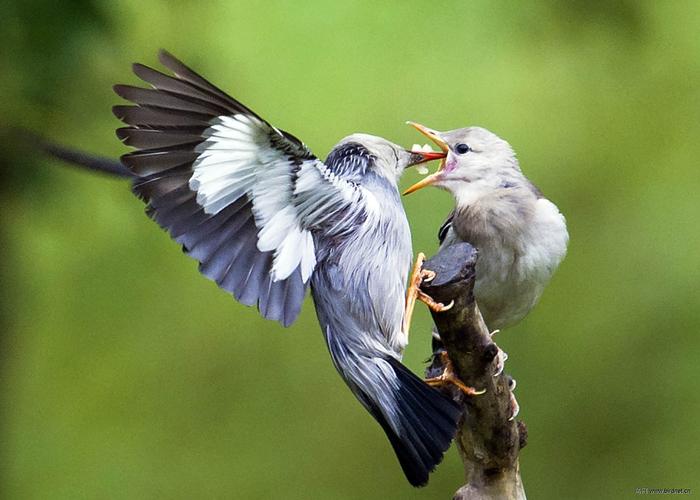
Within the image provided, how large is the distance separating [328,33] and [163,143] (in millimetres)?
2695

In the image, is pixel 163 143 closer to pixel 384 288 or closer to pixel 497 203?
pixel 384 288

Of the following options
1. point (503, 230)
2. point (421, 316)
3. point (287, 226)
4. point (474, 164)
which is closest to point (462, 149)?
point (474, 164)

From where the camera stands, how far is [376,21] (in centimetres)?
519

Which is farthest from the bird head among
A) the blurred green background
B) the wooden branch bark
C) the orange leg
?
the blurred green background

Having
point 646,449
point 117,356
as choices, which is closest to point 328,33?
point 117,356

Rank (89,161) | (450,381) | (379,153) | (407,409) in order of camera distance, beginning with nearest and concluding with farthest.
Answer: (407,409), (450,381), (89,161), (379,153)

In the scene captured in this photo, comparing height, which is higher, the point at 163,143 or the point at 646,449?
the point at 163,143

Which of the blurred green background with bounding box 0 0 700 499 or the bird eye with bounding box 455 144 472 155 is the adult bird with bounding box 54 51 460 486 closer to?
the bird eye with bounding box 455 144 472 155

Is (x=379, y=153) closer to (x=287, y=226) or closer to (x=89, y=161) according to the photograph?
(x=287, y=226)

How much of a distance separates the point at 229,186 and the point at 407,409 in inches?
29.0

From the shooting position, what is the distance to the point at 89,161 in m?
3.09

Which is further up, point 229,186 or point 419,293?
point 229,186

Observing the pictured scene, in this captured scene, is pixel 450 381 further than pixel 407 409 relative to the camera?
Yes

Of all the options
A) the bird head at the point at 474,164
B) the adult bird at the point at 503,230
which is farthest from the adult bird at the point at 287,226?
the bird head at the point at 474,164
